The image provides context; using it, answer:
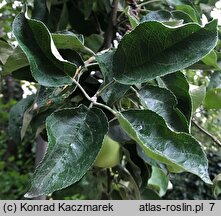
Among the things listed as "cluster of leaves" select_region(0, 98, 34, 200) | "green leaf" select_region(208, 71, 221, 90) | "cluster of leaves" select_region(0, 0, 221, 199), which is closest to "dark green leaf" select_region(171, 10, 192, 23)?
"cluster of leaves" select_region(0, 0, 221, 199)

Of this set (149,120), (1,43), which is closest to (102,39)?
(1,43)

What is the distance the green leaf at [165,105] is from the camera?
0.48 m

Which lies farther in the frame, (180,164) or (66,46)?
(66,46)

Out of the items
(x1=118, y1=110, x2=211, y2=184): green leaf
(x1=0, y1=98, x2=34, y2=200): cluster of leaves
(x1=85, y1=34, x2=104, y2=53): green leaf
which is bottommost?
(x1=0, y1=98, x2=34, y2=200): cluster of leaves

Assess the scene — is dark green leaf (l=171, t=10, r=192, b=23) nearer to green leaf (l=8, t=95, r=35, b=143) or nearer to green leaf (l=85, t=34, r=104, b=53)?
green leaf (l=85, t=34, r=104, b=53)

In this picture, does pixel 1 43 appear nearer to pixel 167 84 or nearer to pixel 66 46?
pixel 66 46

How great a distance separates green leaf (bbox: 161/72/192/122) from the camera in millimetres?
523

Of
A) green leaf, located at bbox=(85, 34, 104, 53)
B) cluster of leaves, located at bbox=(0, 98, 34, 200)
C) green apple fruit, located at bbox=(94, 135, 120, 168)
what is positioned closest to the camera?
green apple fruit, located at bbox=(94, 135, 120, 168)

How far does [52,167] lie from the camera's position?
1.32 ft

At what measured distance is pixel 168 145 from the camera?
1.37ft

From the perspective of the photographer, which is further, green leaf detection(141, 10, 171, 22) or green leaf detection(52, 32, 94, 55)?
green leaf detection(141, 10, 171, 22)

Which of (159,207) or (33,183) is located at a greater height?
(33,183)

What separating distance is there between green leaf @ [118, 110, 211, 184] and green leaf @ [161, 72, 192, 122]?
0.08 meters

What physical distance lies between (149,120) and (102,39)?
32 cm
